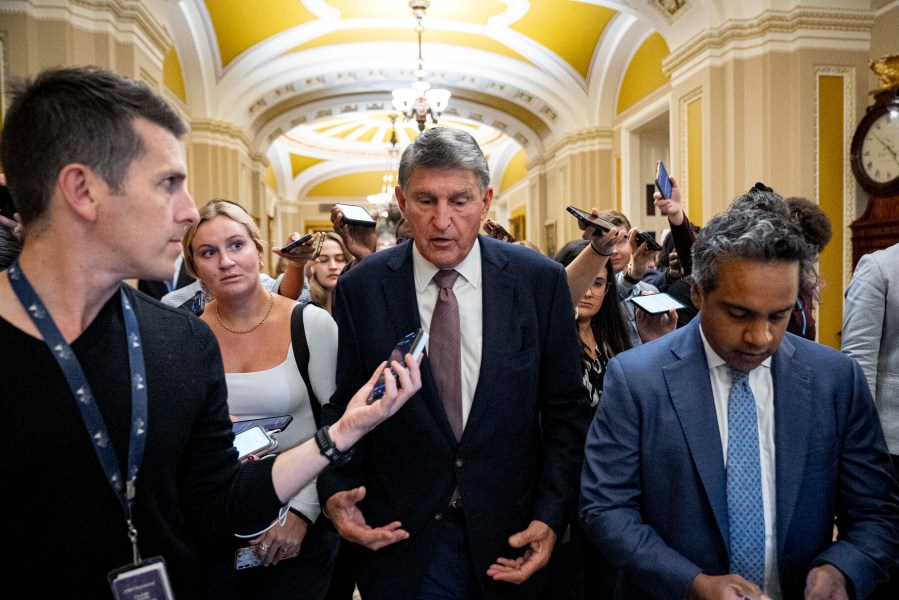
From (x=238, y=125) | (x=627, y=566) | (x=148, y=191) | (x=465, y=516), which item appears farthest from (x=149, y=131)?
(x=238, y=125)

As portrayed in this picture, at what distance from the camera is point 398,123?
18453 millimetres

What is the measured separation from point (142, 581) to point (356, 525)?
2.06 feet

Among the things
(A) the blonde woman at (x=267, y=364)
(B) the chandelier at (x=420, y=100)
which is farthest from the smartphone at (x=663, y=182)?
(B) the chandelier at (x=420, y=100)

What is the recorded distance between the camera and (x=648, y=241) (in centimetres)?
285

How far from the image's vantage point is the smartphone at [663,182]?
2.38 m

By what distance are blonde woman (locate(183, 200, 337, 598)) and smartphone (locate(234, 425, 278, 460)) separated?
0.23 metres

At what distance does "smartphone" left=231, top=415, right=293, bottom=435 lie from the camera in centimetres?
181

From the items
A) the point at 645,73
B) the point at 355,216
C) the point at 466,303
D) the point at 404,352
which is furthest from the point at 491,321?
the point at 645,73

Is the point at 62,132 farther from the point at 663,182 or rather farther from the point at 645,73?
the point at 645,73

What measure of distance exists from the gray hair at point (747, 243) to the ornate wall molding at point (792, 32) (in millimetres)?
5972

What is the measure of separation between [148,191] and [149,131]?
0.10m

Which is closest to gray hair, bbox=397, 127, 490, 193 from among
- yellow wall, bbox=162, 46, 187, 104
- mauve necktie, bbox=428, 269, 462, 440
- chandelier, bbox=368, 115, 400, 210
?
mauve necktie, bbox=428, 269, 462, 440

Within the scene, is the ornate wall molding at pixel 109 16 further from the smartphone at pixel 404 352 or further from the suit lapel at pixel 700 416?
the suit lapel at pixel 700 416

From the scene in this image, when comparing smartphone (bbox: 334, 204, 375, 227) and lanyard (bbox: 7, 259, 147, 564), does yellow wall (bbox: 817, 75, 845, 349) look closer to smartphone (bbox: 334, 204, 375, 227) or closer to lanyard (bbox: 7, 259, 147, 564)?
smartphone (bbox: 334, 204, 375, 227)
